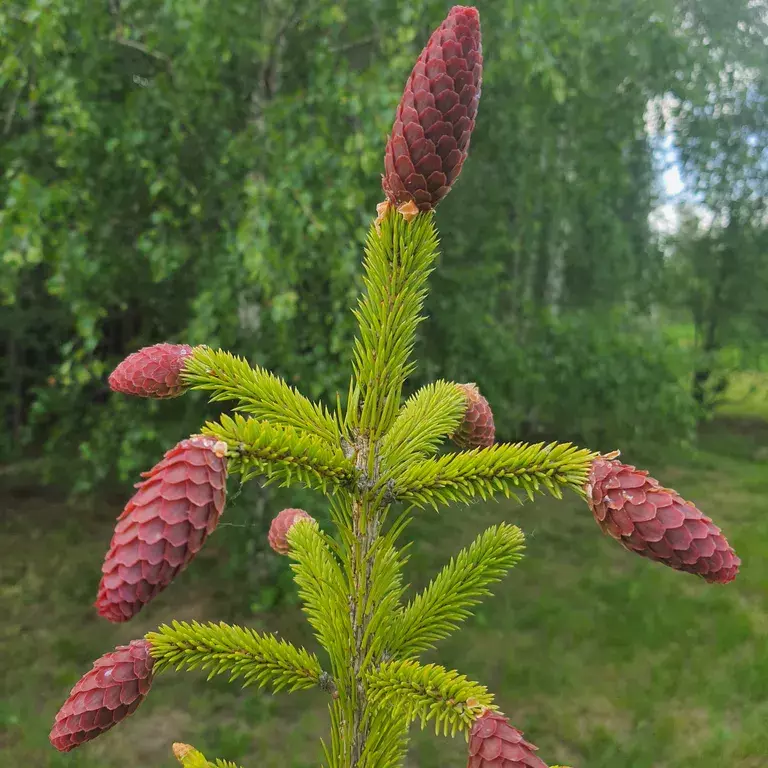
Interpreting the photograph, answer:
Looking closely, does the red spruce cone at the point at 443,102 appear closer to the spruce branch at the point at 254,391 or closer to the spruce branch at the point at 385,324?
the spruce branch at the point at 385,324

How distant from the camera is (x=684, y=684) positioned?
15.5 feet

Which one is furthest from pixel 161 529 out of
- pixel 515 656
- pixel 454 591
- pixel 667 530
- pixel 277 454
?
pixel 515 656

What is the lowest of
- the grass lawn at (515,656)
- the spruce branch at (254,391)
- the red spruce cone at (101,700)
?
the grass lawn at (515,656)

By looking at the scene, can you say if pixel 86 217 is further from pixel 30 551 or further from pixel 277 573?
pixel 30 551

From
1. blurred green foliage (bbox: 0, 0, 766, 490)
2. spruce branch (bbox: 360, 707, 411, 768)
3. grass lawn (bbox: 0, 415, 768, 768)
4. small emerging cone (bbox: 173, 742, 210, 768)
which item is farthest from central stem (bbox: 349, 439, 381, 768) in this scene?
grass lawn (bbox: 0, 415, 768, 768)

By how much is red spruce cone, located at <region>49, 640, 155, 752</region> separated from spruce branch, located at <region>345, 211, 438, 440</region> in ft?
1.20

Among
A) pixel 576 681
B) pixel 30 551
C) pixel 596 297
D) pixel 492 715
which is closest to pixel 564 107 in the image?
pixel 596 297

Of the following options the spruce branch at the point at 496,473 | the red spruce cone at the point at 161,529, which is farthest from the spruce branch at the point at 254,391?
the red spruce cone at the point at 161,529

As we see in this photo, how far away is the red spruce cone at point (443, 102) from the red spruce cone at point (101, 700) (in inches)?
23.3

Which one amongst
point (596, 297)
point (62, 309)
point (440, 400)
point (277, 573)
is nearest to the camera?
point (440, 400)

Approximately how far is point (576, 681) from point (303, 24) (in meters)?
4.72

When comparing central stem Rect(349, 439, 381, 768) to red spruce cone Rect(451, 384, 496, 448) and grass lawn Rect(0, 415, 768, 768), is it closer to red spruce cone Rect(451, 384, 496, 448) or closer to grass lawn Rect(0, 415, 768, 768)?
red spruce cone Rect(451, 384, 496, 448)

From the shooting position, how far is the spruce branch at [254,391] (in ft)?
2.68

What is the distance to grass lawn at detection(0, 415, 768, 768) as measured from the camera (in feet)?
13.3
